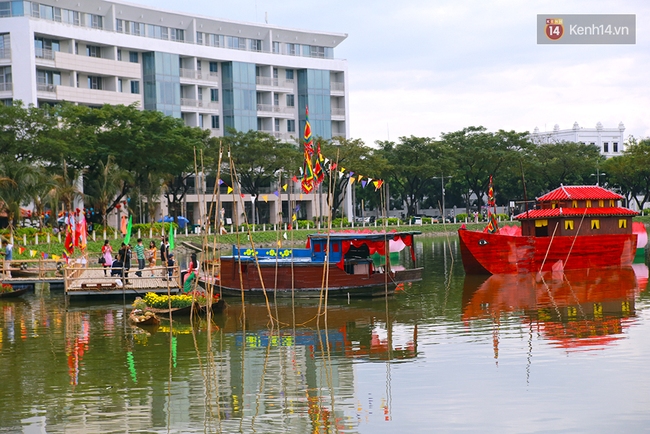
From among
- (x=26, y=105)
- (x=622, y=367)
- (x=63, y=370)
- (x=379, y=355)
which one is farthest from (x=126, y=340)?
(x=26, y=105)

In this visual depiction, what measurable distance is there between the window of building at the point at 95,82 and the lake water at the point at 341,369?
49.3m

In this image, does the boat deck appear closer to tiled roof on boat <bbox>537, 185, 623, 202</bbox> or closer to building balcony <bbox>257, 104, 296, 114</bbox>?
tiled roof on boat <bbox>537, 185, 623, 202</bbox>

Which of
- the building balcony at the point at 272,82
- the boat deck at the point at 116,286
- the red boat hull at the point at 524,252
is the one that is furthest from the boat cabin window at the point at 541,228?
the building balcony at the point at 272,82

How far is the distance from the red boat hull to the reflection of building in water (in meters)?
0.54

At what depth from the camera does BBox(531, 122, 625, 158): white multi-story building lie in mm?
115812

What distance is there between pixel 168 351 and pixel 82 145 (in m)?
41.2

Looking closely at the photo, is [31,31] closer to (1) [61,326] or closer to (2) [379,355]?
(1) [61,326]

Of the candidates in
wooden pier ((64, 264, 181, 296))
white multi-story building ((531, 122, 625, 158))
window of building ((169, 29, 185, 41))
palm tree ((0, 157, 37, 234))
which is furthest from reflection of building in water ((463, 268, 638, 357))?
white multi-story building ((531, 122, 625, 158))

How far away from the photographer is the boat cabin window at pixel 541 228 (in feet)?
130

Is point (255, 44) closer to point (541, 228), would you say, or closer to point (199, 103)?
point (199, 103)

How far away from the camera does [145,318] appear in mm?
24234

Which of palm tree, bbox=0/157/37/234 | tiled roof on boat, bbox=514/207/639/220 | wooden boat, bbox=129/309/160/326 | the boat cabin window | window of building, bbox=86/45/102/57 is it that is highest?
window of building, bbox=86/45/102/57

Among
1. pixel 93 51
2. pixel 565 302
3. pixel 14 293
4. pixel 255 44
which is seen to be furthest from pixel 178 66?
pixel 565 302

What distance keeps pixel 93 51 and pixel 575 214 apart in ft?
167
